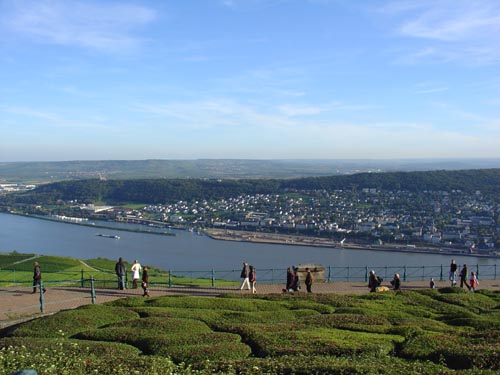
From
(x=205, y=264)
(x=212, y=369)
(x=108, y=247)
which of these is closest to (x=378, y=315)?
(x=212, y=369)

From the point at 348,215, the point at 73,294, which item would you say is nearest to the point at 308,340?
the point at 73,294

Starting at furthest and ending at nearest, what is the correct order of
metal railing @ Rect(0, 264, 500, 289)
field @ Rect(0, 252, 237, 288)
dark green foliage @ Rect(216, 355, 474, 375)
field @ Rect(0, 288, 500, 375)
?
field @ Rect(0, 252, 237, 288) → metal railing @ Rect(0, 264, 500, 289) → field @ Rect(0, 288, 500, 375) → dark green foliage @ Rect(216, 355, 474, 375)

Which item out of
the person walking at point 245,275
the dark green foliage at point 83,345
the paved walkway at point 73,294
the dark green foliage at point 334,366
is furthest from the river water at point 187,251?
the dark green foliage at point 334,366

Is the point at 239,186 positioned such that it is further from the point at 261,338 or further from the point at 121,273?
the point at 261,338

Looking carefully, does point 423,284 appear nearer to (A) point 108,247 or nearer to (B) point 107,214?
(A) point 108,247

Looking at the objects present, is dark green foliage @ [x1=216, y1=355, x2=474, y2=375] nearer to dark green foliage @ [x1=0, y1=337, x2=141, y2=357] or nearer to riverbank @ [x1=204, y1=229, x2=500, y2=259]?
dark green foliage @ [x1=0, y1=337, x2=141, y2=357]

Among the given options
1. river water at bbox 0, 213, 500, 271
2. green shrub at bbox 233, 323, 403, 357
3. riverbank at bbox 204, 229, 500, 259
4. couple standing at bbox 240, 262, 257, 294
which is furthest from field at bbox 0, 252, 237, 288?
riverbank at bbox 204, 229, 500, 259

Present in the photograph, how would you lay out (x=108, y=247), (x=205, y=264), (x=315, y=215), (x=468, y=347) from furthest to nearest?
(x=315, y=215), (x=108, y=247), (x=205, y=264), (x=468, y=347)
